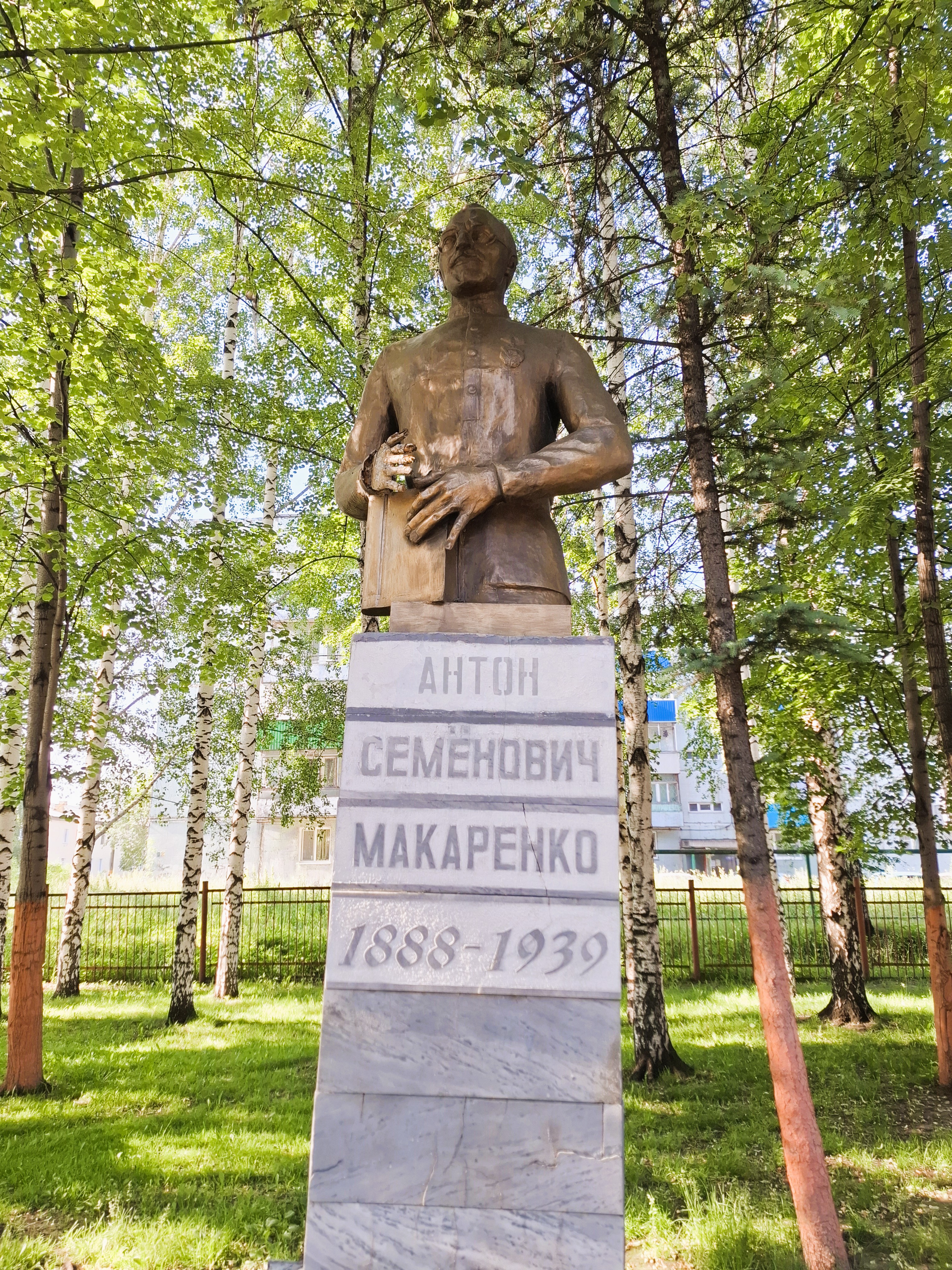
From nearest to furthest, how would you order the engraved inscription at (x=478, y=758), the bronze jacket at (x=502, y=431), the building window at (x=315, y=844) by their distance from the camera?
1. the engraved inscription at (x=478, y=758)
2. the bronze jacket at (x=502, y=431)
3. the building window at (x=315, y=844)

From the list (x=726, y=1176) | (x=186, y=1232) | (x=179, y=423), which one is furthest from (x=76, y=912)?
(x=726, y=1176)

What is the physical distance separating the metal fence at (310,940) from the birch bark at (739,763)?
8127mm

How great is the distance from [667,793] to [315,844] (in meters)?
17.8

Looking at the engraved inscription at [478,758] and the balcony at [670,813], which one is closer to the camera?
the engraved inscription at [478,758]

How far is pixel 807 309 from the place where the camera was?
4.80 meters

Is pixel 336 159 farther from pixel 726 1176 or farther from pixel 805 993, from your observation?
pixel 805 993

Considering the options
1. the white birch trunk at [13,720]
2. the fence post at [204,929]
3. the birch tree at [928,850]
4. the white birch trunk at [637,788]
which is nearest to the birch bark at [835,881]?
the birch tree at [928,850]

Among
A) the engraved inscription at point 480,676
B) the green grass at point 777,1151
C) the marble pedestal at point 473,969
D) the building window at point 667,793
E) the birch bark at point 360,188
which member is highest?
Result: the birch bark at point 360,188

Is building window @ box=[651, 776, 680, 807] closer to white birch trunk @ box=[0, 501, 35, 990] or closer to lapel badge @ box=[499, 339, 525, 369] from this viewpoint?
white birch trunk @ box=[0, 501, 35, 990]

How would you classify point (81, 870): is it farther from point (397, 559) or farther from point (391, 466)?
point (391, 466)

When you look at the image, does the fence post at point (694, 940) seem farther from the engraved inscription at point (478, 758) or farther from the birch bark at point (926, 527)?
the engraved inscription at point (478, 758)

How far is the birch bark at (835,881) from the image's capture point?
9.05 metres

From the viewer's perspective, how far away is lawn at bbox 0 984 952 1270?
449 cm

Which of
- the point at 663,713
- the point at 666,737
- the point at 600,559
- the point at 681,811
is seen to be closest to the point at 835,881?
the point at 600,559
